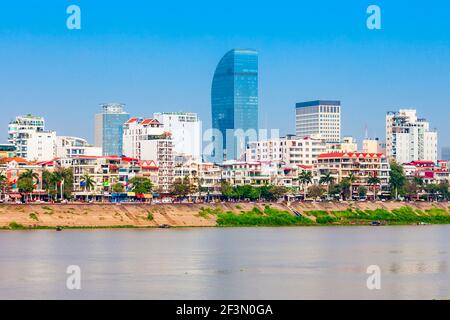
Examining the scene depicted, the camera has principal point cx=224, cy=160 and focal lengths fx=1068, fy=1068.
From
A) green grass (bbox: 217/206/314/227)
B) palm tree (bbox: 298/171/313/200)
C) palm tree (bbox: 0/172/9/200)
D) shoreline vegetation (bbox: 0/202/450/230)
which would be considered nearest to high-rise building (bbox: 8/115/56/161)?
palm tree (bbox: 298/171/313/200)

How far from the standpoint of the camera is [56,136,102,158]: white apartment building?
16575cm

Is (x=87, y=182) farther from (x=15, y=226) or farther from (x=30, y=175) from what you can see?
(x=15, y=226)

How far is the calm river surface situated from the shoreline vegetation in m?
10.2

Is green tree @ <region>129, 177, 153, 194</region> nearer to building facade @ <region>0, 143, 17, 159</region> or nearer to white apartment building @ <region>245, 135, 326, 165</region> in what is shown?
building facade @ <region>0, 143, 17, 159</region>

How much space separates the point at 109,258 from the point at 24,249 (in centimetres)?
912

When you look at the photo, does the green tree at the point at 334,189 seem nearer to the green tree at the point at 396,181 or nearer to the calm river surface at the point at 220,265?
the green tree at the point at 396,181

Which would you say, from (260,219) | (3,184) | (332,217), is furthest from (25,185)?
(332,217)

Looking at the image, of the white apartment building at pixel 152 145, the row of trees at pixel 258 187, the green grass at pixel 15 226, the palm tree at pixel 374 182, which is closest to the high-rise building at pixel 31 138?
the white apartment building at pixel 152 145

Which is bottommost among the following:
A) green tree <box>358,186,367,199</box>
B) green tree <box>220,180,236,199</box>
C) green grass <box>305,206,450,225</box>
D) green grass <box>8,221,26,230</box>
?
green grass <box>305,206,450,225</box>

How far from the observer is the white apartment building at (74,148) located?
166 meters

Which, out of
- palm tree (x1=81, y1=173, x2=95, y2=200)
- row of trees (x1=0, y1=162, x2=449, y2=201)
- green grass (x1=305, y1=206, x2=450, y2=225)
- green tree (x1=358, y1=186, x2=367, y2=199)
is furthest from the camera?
green tree (x1=358, y1=186, x2=367, y2=199)

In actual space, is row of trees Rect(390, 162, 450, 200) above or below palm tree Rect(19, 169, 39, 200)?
below
